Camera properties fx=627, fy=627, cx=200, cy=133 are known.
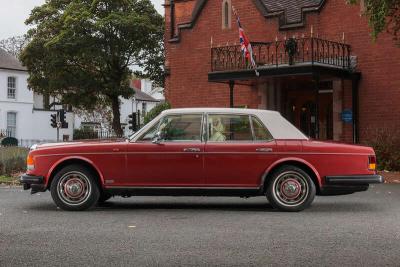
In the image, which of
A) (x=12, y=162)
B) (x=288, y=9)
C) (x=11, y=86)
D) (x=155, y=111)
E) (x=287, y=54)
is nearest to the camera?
(x=12, y=162)

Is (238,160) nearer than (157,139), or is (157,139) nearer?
(238,160)

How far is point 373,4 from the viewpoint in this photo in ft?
53.2

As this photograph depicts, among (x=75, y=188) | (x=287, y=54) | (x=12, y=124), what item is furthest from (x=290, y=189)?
(x=12, y=124)

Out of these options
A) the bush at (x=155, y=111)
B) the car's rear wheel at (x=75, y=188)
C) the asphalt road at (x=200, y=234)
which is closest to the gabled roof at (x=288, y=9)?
the bush at (x=155, y=111)

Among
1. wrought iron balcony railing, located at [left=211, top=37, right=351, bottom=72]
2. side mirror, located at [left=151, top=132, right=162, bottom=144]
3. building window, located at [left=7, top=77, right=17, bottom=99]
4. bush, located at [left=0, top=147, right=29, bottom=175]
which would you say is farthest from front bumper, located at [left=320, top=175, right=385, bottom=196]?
building window, located at [left=7, top=77, right=17, bottom=99]

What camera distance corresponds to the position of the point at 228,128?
388 inches

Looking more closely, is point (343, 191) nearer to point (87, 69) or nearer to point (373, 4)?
point (373, 4)

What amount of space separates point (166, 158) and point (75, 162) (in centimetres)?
145

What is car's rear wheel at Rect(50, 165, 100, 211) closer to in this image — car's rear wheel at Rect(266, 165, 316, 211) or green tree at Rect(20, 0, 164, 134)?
car's rear wheel at Rect(266, 165, 316, 211)

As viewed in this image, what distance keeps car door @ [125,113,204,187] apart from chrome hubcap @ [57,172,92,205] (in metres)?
0.67

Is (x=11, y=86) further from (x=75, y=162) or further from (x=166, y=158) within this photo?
(x=166, y=158)

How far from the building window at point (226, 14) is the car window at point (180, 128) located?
16.4 metres

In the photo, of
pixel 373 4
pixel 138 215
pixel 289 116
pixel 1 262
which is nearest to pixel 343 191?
pixel 138 215

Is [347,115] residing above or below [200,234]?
above
